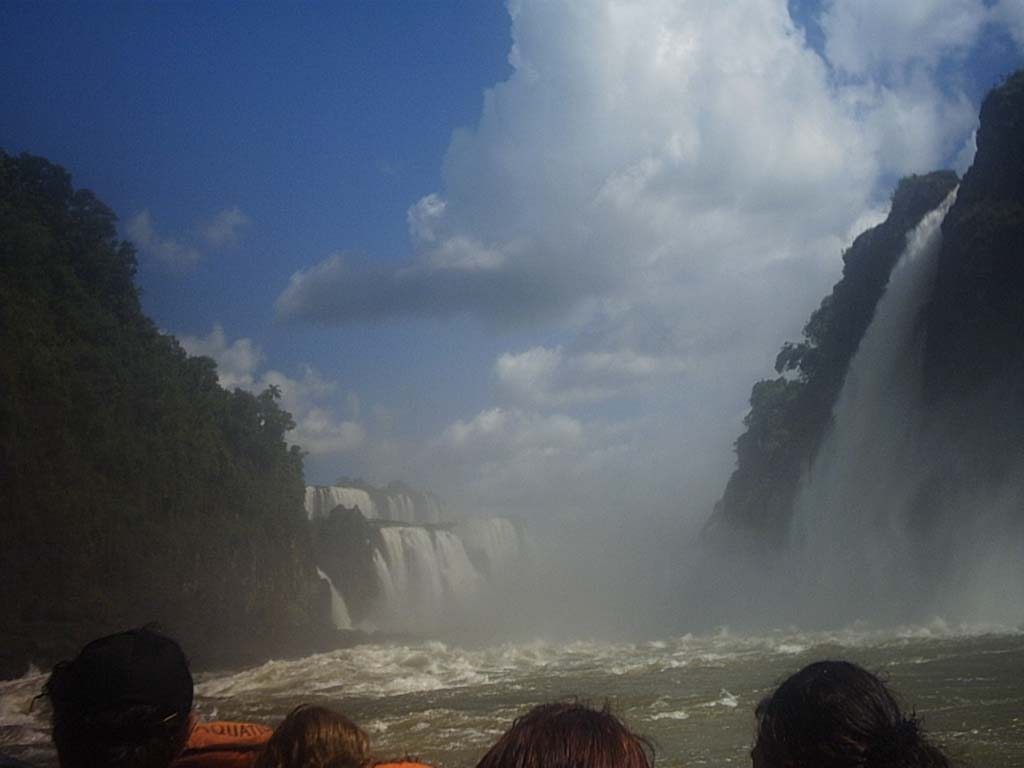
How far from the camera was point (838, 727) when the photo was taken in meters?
1.95

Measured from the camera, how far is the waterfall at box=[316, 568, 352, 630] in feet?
165

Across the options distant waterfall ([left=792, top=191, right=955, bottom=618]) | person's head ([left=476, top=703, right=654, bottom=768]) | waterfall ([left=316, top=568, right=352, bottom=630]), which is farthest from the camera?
waterfall ([left=316, top=568, right=352, bottom=630])

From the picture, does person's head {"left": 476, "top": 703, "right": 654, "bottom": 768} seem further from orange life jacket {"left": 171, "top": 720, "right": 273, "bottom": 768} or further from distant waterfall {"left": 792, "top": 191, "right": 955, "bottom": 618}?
distant waterfall {"left": 792, "top": 191, "right": 955, "bottom": 618}

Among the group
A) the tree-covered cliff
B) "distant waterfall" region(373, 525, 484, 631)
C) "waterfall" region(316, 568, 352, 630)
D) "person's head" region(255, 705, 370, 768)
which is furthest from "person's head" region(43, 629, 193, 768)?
"distant waterfall" region(373, 525, 484, 631)

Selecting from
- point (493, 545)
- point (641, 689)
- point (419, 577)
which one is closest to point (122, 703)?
point (641, 689)

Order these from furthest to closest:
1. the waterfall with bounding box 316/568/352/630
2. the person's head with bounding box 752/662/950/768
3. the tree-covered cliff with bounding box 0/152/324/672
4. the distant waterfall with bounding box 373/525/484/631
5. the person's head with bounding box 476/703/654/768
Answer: the distant waterfall with bounding box 373/525/484/631 < the waterfall with bounding box 316/568/352/630 < the tree-covered cliff with bounding box 0/152/324/672 < the person's head with bounding box 752/662/950/768 < the person's head with bounding box 476/703/654/768

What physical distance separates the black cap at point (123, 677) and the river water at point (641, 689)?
3560 millimetres

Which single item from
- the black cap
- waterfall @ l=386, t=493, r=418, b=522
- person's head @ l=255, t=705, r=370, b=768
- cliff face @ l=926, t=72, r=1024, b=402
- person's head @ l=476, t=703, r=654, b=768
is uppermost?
cliff face @ l=926, t=72, r=1024, b=402

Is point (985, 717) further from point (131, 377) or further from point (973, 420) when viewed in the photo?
point (131, 377)

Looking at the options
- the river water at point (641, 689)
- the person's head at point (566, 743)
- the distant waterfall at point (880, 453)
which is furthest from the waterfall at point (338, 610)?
the person's head at point (566, 743)

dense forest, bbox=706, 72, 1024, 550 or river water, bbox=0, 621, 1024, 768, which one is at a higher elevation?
dense forest, bbox=706, 72, 1024, 550

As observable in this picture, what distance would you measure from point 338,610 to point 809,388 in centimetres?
3201

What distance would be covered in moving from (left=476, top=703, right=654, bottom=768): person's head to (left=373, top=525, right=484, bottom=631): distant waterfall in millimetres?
56080

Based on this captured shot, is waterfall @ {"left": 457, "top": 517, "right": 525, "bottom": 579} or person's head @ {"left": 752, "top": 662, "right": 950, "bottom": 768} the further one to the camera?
waterfall @ {"left": 457, "top": 517, "right": 525, "bottom": 579}
